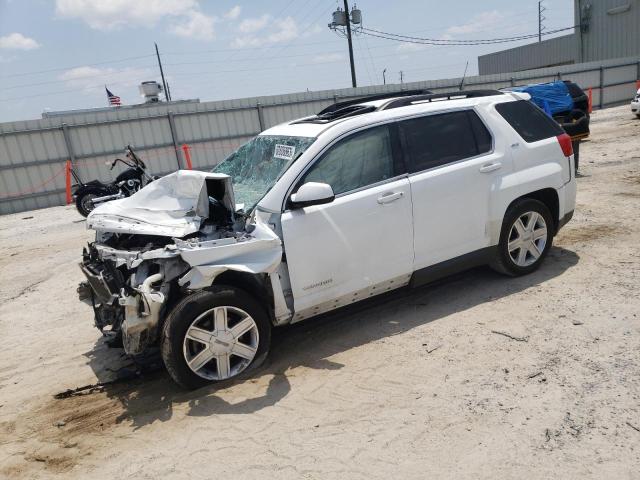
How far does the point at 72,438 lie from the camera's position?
3.16 m

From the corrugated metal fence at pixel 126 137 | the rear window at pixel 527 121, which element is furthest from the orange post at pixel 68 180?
the rear window at pixel 527 121

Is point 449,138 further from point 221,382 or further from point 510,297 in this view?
point 221,382

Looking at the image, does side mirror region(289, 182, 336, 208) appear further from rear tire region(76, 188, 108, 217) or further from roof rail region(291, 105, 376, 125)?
rear tire region(76, 188, 108, 217)

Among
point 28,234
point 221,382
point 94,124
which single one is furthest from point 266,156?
point 94,124

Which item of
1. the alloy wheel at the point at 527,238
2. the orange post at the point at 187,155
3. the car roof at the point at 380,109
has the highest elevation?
the car roof at the point at 380,109

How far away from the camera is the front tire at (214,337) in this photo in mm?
3316

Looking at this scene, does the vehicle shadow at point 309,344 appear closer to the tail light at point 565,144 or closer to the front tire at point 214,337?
the front tire at point 214,337

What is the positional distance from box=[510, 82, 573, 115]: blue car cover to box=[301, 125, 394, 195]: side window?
7987 mm

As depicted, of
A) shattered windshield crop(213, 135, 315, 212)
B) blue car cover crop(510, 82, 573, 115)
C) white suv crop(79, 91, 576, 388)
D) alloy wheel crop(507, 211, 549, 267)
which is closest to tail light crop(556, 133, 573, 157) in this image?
white suv crop(79, 91, 576, 388)

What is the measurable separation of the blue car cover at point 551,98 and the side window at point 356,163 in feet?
26.2

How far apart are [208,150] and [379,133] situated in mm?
14584

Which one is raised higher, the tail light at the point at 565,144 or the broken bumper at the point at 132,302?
the tail light at the point at 565,144

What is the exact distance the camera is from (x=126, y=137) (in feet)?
53.9

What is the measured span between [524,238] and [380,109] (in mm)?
1980
